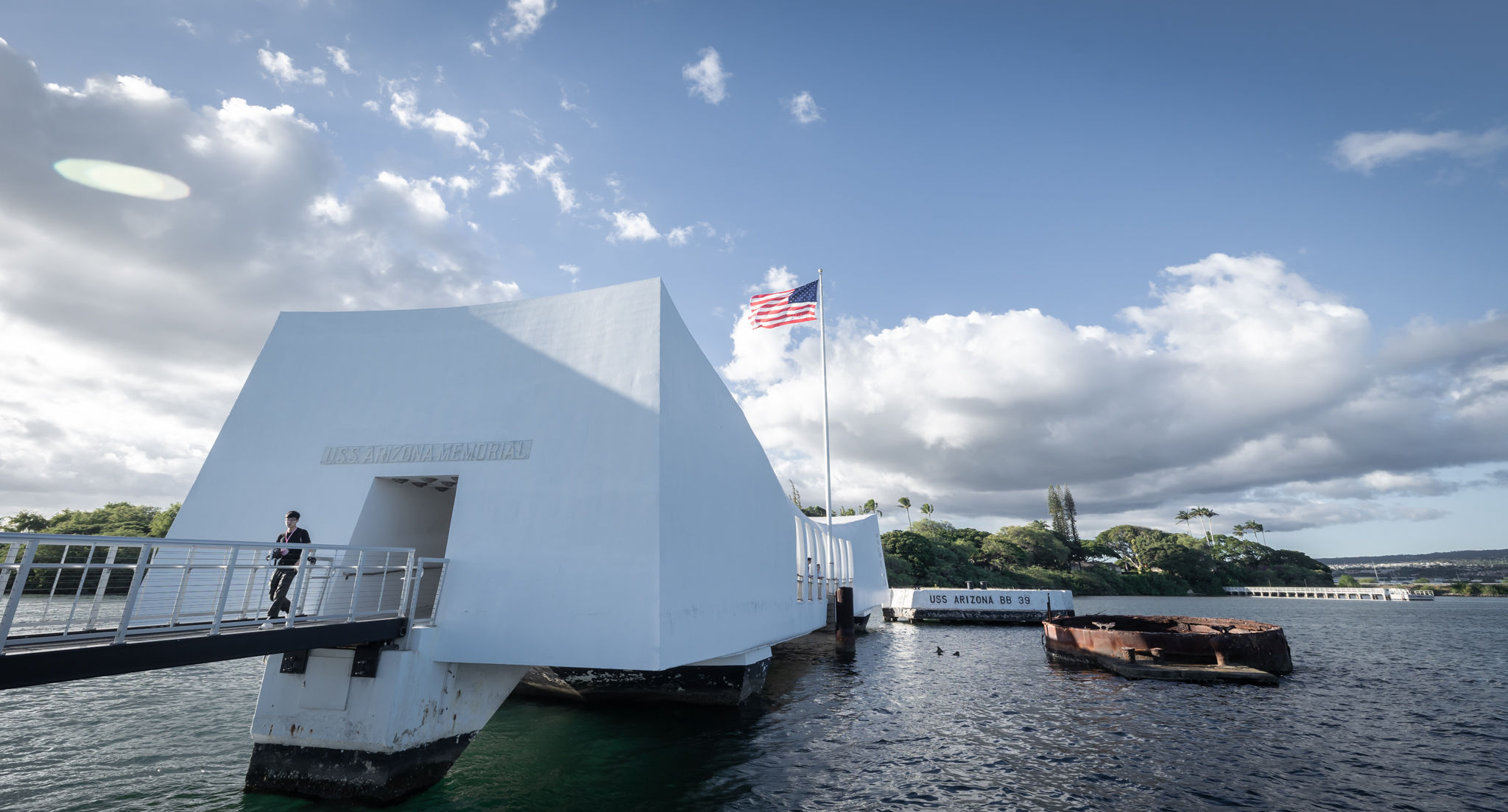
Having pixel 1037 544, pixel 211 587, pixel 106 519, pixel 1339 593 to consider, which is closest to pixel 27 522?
pixel 106 519

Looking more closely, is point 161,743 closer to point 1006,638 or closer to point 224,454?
point 224,454

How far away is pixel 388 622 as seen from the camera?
31.2 ft

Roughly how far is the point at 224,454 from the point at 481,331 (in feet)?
17.6

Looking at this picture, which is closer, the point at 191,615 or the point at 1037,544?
the point at 191,615

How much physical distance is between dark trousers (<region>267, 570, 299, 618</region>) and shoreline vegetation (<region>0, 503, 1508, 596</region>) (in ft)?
208

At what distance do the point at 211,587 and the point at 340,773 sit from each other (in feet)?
13.7

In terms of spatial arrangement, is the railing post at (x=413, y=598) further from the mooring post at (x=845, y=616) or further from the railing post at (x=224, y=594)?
the mooring post at (x=845, y=616)

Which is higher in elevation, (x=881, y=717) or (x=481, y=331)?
(x=481, y=331)

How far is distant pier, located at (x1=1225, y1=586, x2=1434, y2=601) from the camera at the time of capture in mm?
90688

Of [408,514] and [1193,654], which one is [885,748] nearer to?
[408,514]

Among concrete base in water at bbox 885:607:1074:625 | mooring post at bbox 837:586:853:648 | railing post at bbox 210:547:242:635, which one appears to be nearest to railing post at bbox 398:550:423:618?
railing post at bbox 210:547:242:635

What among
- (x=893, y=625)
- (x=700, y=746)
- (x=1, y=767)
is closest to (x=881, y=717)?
(x=700, y=746)

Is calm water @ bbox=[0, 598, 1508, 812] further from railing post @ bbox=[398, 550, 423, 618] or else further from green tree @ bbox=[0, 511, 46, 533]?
green tree @ bbox=[0, 511, 46, 533]

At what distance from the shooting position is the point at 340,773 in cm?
912
